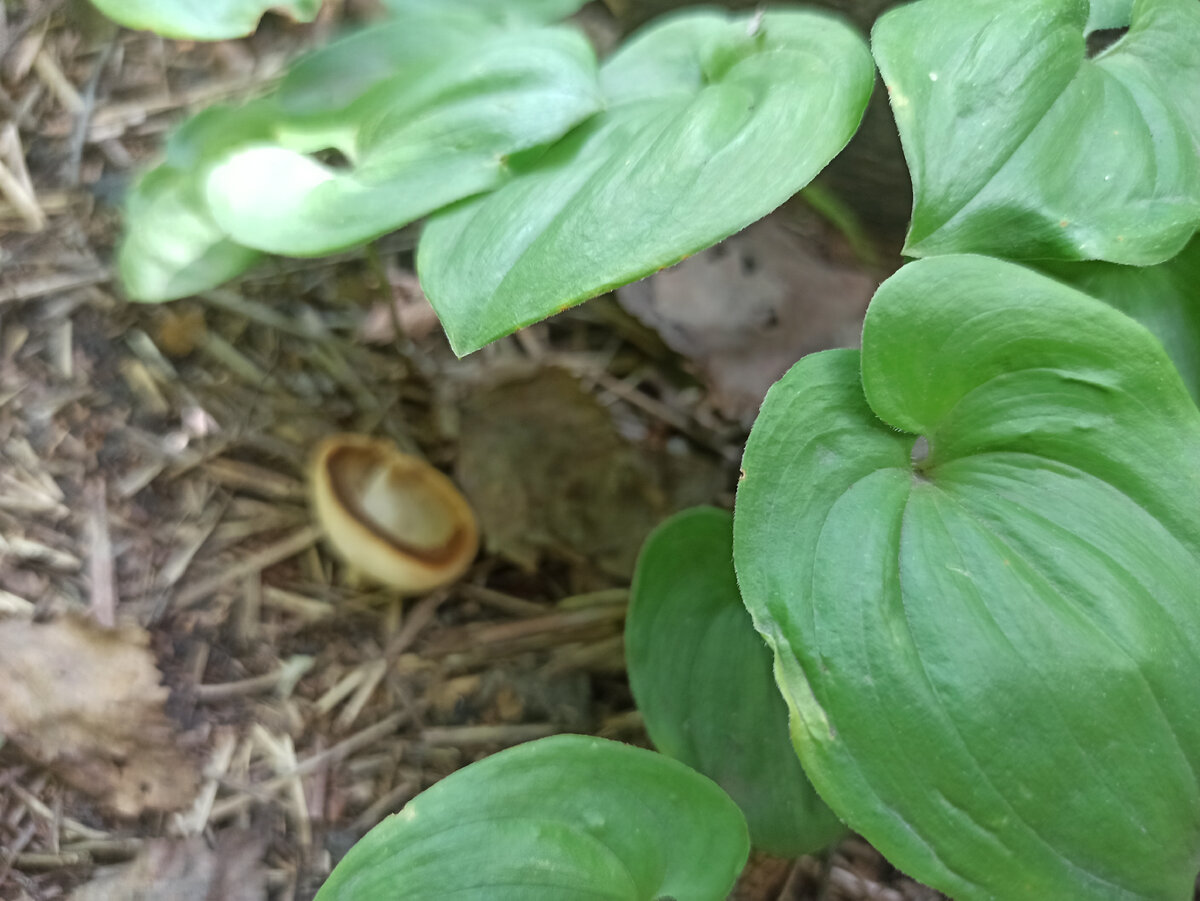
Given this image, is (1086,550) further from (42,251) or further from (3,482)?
(42,251)

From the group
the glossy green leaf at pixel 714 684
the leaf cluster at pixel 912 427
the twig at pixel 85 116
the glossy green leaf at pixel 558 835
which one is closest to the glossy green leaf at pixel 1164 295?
the leaf cluster at pixel 912 427

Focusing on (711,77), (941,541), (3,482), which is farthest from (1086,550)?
(3,482)

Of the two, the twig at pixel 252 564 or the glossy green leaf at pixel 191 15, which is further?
the twig at pixel 252 564

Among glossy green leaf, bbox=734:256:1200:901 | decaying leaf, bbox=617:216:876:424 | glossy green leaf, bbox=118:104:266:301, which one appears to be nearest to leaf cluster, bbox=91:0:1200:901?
glossy green leaf, bbox=734:256:1200:901

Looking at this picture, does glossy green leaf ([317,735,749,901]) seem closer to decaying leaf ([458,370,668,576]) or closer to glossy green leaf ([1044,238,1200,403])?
decaying leaf ([458,370,668,576])

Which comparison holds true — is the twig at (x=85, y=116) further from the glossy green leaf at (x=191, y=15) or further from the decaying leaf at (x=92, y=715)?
the decaying leaf at (x=92, y=715)

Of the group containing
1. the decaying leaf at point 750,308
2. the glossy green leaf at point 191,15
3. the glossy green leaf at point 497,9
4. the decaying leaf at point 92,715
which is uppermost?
the glossy green leaf at point 497,9

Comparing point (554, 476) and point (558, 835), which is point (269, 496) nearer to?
point (554, 476)
